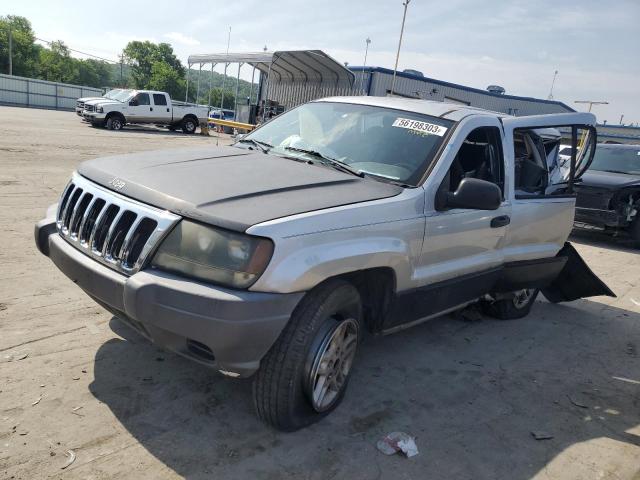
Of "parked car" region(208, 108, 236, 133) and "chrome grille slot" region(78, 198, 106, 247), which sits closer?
"chrome grille slot" region(78, 198, 106, 247)

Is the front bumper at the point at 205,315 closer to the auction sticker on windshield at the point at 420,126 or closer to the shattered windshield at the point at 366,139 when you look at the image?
the shattered windshield at the point at 366,139

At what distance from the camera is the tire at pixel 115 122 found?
22.7 metres

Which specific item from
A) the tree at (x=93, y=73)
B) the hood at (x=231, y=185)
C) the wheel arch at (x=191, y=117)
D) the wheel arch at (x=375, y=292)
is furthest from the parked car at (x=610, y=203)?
the tree at (x=93, y=73)

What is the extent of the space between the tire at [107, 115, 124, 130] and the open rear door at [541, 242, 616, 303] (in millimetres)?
21576

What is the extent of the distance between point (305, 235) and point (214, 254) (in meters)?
0.44

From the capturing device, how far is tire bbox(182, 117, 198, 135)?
86.4ft

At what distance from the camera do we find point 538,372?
13.1 feet

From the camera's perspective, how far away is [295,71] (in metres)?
23.6

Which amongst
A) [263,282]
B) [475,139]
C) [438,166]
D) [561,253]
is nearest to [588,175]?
[561,253]

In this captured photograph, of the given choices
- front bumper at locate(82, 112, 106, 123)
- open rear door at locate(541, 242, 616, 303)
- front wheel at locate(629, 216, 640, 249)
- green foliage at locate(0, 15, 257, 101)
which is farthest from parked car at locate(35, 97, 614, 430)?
green foliage at locate(0, 15, 257, 101)

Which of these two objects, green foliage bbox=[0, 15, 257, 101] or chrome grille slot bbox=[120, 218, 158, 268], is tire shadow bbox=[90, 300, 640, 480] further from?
green foliage bbox=[0, 15, 257, 101]

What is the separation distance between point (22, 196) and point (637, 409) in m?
7.62

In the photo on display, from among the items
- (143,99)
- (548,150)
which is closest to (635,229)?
(548,150)

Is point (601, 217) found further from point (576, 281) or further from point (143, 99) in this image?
point (143, 99)
